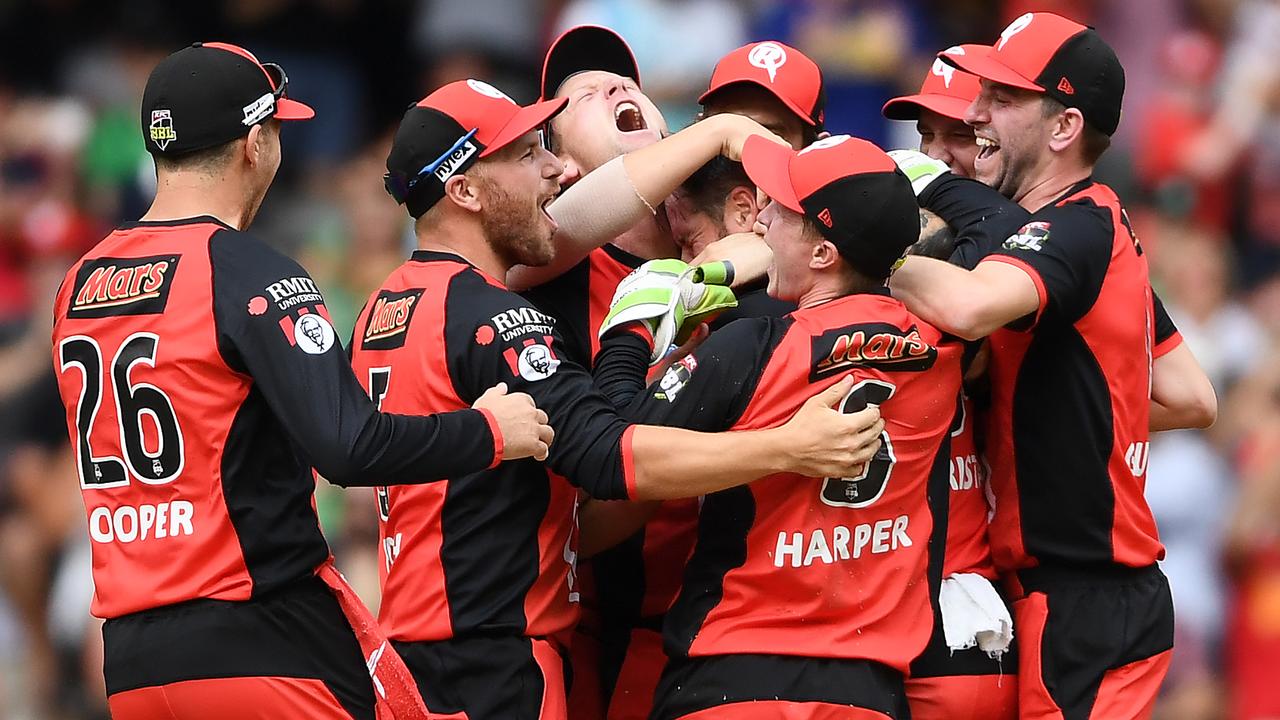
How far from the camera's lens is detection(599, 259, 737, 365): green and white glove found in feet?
16.9

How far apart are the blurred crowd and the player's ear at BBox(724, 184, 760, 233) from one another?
12.7 feet

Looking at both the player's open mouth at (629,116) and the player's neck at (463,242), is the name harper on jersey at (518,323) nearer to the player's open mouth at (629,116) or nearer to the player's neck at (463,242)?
the player's neck at (463,242)

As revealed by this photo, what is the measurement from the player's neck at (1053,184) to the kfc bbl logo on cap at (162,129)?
250 cm

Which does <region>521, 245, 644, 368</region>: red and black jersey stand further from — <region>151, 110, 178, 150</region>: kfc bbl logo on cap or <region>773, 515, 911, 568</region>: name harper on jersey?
<region>151, 110, 178, 150</region>: kfc bbl logo on cap

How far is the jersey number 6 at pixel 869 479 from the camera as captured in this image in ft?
16.1

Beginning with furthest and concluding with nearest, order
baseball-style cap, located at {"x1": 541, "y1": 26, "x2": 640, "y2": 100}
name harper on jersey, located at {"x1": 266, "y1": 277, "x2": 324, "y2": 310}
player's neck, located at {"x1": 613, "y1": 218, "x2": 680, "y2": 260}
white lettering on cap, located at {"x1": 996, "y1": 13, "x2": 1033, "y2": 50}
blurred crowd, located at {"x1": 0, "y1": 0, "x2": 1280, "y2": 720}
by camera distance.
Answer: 1. blurred crowd, located at {"x1": 0, "y1": 0, "x2": 1280, "y2": 720}
2. baseball-style cap, located at {"x1": 541, "y1": 26, "x2": 640, "y2": 100}
3. player's neck, located at {"x1": 613, "y1": 218, "x2": 680, "y2": 260}
4. white lettering on cap, located at {"x1": 996, "y1": 13, "x2": 1033, "y2": 50}
5. name harper on jersey, located at {"x1": 266, "y1": 277, "x2": 324, "y2": 310}

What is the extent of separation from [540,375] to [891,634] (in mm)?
1178

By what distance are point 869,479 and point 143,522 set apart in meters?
1.91

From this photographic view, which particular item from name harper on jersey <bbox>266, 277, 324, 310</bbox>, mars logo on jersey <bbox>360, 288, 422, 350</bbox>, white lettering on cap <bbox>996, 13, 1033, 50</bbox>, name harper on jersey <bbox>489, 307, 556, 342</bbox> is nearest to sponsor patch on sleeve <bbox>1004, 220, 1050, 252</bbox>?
white lettering on cap <bbox>996, 13, 1033, 50</bbox>

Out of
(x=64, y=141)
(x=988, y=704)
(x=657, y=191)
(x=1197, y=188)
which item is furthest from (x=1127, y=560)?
(x=64, y=141)

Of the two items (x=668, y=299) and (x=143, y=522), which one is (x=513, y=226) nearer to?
(x=668, y=299)

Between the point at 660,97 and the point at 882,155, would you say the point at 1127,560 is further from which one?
the point at 660,97

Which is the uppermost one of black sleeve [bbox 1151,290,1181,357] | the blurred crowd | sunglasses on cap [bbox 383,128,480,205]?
sunglasses on cap [bbox 383,128,480,205]

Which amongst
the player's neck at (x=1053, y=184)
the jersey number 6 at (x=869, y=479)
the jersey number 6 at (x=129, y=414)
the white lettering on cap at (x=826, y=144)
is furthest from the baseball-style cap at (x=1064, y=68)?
the jersey number 6 at (x=129, y=414)
